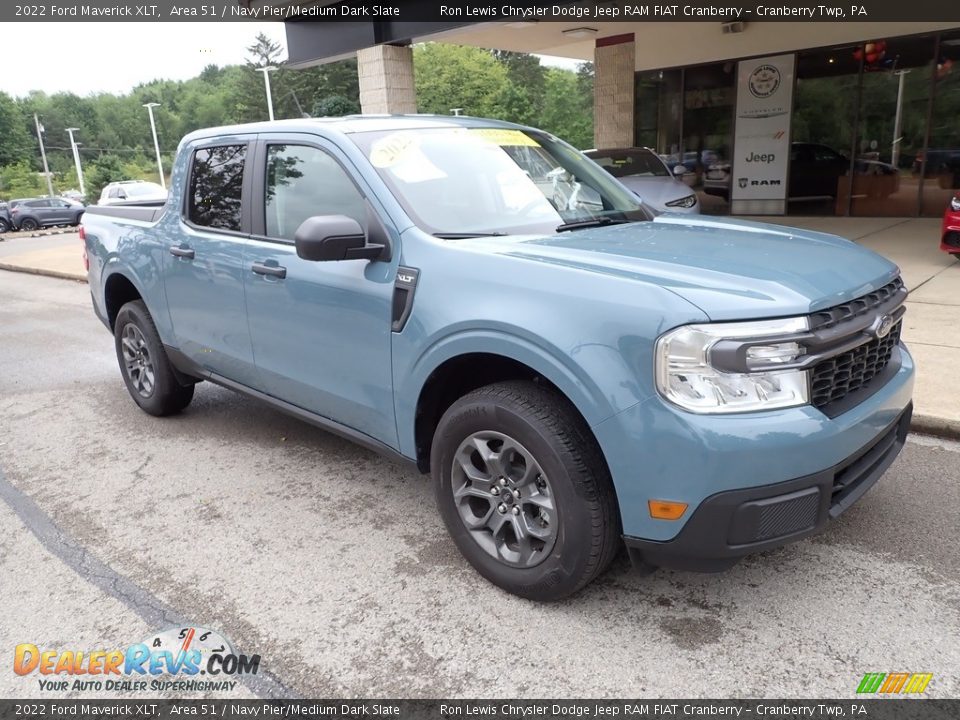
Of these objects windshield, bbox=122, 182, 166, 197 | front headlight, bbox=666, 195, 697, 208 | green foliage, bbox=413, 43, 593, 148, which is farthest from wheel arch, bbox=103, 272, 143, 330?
green foliage, bbox=413, 43, 593, 148

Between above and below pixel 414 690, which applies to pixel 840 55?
above

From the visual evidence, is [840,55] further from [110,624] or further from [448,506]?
[110,624]

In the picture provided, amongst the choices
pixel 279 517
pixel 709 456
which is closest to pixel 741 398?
pixel 709 456

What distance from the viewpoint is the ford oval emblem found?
2635 mm

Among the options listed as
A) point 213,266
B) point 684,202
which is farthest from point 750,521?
point 684,202

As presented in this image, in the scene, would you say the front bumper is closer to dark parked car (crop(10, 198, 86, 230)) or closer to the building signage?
the building signage

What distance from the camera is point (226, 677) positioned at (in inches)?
100

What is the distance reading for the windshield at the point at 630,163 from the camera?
1126 cm

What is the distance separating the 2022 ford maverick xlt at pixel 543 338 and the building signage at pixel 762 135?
42.9ft

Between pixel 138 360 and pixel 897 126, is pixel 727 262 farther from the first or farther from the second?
pixel 897 126

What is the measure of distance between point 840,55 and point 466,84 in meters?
64.8

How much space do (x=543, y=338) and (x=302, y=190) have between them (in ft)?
5.74

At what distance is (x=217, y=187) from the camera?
4.25 metres

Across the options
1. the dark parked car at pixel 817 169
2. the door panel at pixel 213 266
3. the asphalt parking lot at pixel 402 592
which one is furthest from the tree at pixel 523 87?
the asphalt parking lot at pixel 402 592
